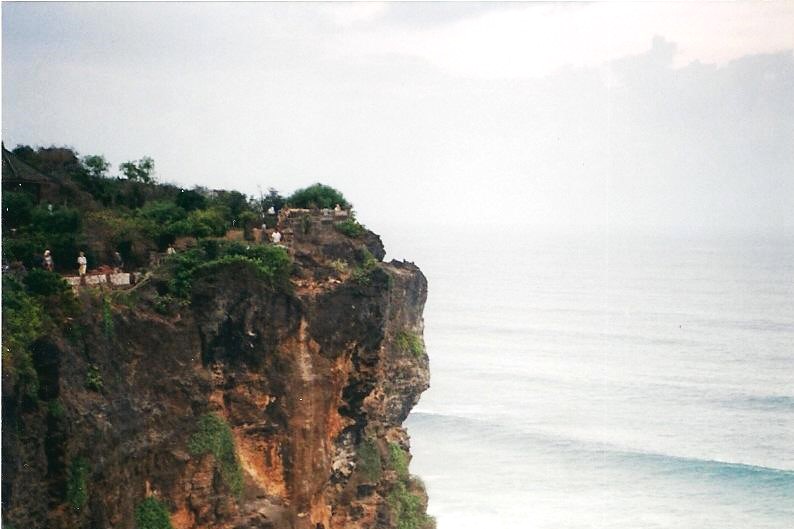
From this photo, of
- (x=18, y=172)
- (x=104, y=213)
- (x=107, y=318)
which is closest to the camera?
(x=107, y=318)

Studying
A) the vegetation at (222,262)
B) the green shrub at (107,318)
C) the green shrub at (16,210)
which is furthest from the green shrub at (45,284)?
the green shrub at (16,210)

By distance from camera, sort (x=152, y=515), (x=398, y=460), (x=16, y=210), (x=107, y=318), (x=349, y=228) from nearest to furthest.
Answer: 1. (x=107, y=318)
2. (x=152, y=515)
3. (x=16, y=210)
4. (x=349, y=228)
5. (x=398, y=460)

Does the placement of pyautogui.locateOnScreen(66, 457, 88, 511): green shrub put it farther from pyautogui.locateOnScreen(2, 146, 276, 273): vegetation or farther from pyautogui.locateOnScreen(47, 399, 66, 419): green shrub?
pyautogui.locateOnScreen(2, 146, 276, 273): vegetation

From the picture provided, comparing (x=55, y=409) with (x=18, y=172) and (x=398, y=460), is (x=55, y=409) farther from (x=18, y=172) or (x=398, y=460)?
(x=398, y=460)

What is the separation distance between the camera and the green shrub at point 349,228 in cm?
1154

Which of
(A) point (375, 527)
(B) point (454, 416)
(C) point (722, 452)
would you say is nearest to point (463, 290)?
(B) point (454, 416)

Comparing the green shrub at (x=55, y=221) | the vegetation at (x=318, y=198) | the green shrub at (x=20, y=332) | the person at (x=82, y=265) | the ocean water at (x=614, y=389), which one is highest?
the vegetation at (x=318, y=198)

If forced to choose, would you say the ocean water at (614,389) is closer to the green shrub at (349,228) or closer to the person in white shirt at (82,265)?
the green shrub at (349,228)

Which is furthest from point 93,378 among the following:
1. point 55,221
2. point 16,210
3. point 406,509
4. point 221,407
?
point 406,509

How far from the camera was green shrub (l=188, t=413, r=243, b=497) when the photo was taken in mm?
9273

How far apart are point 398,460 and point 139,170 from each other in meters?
5.01

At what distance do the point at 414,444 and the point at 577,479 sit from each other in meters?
3.83

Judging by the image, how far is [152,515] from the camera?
880 centimetres

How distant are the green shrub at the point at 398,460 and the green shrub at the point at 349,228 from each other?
2.81 metres
